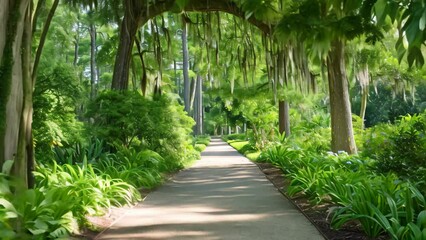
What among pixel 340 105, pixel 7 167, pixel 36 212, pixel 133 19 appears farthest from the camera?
pixel 133 19

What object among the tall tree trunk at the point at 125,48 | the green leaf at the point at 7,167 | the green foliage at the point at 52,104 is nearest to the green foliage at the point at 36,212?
the green leaf at the point at 7,167

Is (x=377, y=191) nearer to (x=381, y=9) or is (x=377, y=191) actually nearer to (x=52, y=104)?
(x=381, y=9)

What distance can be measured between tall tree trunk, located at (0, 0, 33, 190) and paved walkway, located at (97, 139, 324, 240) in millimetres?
1652

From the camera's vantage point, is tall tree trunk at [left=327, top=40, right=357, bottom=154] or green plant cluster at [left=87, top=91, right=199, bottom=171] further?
tall tree trunk at [left=327, top=40, right=357, bottom=154]

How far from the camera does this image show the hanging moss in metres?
5.58

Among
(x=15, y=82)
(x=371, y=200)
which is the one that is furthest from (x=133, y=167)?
(x=371, y=200)

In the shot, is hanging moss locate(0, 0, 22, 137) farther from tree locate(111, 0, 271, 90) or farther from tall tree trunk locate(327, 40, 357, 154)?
tall tree trunk locate(327, 40, 357, 154)

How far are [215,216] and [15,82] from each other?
359 centimetres

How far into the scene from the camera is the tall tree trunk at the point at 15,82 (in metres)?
5.59

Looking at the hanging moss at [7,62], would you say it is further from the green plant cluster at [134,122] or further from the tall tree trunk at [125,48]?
the tall tree trunk at [125,48]

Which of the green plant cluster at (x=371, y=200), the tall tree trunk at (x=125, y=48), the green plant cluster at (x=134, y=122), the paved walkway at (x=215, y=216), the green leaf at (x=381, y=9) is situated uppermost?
the tall tree trunk at (x=125, y=48)

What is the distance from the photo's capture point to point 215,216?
700cm

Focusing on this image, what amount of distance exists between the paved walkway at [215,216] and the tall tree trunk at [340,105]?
3.32 metres

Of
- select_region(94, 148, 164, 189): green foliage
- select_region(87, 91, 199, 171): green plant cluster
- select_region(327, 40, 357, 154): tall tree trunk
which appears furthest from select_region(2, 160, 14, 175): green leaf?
select_region(327, 40, 357, 154): tall tree trunk
